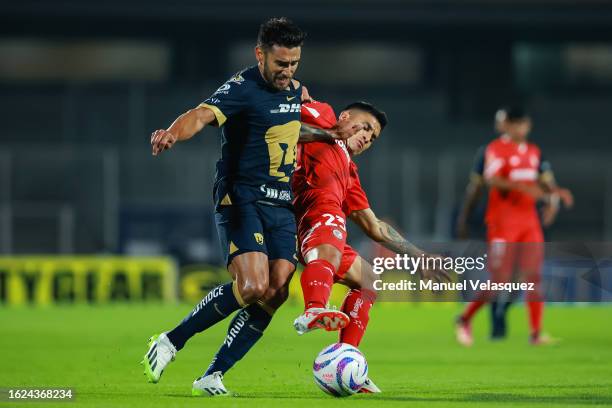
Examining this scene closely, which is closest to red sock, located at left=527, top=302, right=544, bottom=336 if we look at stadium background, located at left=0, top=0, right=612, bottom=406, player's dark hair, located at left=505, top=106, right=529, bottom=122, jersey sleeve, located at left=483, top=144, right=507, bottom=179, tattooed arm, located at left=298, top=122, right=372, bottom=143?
jersey sleeve, located at left=483, top=144, right=507, bottom=179

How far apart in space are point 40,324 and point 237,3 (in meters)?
12.4

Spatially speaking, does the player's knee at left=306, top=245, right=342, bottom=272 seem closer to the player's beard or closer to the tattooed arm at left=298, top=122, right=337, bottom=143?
the tattooed arm at left=298, top=122, right=337, bottom=143

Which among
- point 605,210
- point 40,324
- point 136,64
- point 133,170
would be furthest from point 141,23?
point 40,324

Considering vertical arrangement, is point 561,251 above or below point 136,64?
below

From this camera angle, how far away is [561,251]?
18.8 m

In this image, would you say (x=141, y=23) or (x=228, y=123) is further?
(x=141, y=23)

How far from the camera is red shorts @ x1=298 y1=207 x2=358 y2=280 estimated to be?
22.9 ft

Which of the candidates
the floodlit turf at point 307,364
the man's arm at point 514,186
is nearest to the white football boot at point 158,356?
the floodlit turf at point 307,364

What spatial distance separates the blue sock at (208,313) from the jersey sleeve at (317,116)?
111 cm

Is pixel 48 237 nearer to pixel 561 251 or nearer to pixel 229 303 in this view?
pixel 561 251

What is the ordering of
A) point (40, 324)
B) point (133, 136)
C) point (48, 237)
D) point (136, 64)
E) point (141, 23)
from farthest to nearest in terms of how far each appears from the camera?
point (136, 64) < point (141, 23) < point (133, 136) < point (48, 237) < point (40, 324)

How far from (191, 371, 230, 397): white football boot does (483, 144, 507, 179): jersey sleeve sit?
5.67 m

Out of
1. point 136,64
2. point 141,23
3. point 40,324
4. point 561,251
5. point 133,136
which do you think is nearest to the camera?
point 40,324

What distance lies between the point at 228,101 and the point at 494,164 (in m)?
5.71
